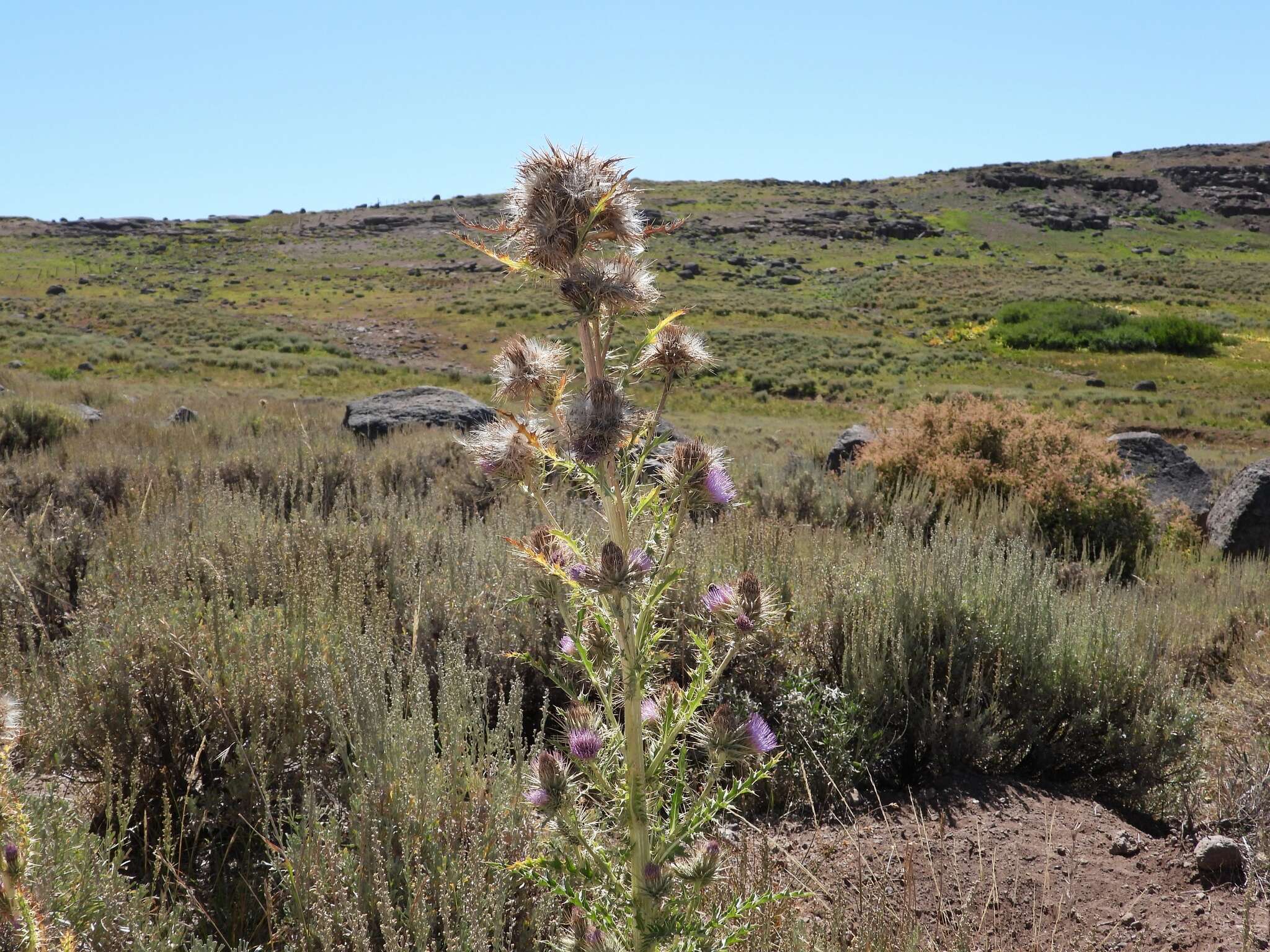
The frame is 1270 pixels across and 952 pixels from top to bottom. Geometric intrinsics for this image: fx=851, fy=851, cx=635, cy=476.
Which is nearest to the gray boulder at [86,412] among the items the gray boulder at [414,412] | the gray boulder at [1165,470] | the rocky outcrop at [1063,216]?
the gray boulder at [414,412]

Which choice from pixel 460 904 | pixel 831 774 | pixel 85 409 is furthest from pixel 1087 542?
pixel 85 409

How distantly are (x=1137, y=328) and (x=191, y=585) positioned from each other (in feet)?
152

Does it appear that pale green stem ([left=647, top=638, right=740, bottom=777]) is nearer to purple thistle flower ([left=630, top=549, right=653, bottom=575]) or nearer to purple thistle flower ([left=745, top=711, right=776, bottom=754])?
purple thistle flower ([left=745, top=711, right=776, bottom=754])

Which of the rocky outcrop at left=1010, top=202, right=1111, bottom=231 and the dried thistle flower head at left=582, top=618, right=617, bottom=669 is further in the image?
the rocky outcrop at left=1010, top=202, right=1111, bottom=231

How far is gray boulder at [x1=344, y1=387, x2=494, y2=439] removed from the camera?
11727mm

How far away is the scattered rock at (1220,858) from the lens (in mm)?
3008

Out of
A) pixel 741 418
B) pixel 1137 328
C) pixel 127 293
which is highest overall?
pixel 127 293

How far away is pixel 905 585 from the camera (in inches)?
164

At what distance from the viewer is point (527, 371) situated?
1.80m

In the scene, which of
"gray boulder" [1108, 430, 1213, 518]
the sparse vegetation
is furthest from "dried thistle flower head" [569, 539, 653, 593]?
"gray boulder" [1108, 430, 1213, 518]

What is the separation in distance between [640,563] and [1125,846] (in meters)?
2.56

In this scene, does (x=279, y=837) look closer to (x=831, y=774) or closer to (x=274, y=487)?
(x=831, y=774)

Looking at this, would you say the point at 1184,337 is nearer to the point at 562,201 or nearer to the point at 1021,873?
the point at 1021,873

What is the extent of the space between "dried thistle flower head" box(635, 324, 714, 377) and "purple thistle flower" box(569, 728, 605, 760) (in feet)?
2.53
